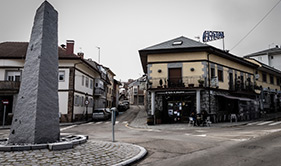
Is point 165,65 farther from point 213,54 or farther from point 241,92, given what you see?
point 241,92

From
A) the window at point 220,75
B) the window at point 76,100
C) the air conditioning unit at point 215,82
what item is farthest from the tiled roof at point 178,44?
the window at point 76,100

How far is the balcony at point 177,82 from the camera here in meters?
21.3

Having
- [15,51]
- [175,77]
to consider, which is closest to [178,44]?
[175,77]

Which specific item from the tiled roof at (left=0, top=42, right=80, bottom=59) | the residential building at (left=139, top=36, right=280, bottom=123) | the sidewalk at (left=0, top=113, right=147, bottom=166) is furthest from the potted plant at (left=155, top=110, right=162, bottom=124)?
the sidewalk at (left=0, top=113, right=147, bottom=166)

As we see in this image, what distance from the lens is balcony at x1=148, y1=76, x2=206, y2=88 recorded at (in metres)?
21.3

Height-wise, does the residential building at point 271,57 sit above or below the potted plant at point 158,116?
above

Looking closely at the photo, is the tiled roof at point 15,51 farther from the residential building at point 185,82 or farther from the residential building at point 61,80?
the residential building at point 185,82

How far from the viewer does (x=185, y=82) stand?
21.7 meters

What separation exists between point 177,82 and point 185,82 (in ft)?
2.47

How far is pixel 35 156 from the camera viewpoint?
5.64 metres

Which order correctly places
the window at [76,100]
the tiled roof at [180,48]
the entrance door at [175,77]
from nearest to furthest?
the entrance door at [175,77] → the tiled roof at [180,48] → the window at [76,100]

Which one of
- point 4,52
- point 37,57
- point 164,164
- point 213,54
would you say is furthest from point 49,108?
point 4,52

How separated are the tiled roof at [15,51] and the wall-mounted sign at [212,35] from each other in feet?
48.2

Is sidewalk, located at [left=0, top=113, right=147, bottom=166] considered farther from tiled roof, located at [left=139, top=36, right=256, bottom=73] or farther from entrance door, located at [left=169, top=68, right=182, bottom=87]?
tiled roof, located at [left=139, top=36, right=256, bottom=73]
